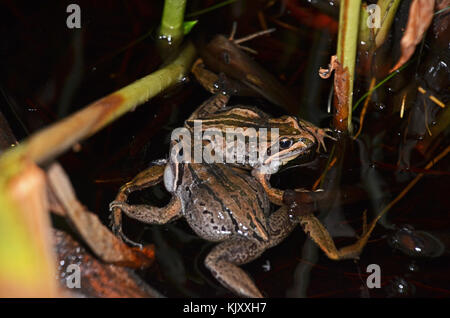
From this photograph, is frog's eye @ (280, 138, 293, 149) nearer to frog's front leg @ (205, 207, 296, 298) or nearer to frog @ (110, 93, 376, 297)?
frog @ (110, 93, 376, 297)

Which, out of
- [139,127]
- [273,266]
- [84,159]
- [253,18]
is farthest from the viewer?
[253,18]

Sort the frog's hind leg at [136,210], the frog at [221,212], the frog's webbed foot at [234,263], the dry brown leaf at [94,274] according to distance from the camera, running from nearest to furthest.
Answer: the dry brown leaf at [94,274], the frog's webbed foot at [234,263], the frog at [221,212], the frog's hind leg at [136,210]

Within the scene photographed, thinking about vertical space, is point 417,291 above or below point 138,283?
below

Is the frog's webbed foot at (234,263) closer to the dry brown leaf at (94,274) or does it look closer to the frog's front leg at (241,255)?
the frog's front leg at (241,255)

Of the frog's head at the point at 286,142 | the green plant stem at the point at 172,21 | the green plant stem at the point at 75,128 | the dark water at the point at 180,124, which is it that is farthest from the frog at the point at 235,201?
the green plant stem at the point at 172,21
